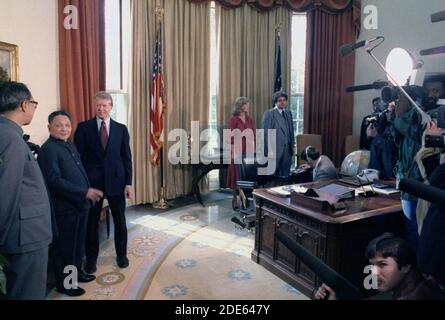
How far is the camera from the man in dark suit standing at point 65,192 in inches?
110

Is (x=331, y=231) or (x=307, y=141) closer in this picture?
(x=331, y=231)

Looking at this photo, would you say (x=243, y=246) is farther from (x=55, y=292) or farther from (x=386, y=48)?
(x=386, y=48)

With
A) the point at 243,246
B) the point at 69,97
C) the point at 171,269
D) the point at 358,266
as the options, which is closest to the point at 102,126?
the point at 69,97

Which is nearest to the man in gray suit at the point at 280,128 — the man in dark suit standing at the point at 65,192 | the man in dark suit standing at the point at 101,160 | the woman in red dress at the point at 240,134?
the woman in red dress at the point at 240,134

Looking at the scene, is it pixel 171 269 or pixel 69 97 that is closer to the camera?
pixel 171 269

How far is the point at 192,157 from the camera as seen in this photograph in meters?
5.83

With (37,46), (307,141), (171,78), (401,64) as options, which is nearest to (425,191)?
(401,64)

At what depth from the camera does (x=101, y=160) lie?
10.9 feet

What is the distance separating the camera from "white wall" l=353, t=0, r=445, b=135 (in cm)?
559

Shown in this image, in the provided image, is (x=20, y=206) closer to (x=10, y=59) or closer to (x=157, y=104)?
(x=10, y=59)

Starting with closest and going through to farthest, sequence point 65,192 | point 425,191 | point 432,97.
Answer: point 425,191
point 65,192
point 432,97

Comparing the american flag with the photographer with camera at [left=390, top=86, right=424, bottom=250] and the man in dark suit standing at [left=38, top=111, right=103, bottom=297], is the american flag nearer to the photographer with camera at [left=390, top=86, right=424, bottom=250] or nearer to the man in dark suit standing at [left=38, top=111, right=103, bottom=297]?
the man in dark suit standing at [left=38, top=111, right=103, bottom=297]

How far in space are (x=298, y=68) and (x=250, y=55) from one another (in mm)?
947

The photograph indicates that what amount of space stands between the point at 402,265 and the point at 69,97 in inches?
146
